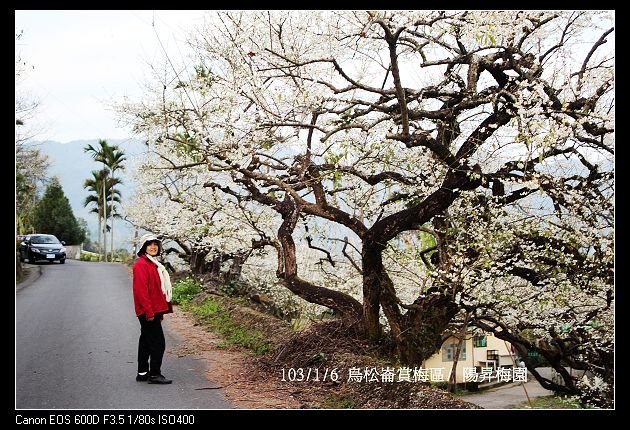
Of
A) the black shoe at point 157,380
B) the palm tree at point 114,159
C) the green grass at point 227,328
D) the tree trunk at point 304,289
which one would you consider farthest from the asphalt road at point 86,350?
the tree trunk at point 304,289

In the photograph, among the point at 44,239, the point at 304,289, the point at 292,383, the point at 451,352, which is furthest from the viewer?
the point at 304,289

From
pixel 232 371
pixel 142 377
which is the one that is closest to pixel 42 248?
pixel 142 377

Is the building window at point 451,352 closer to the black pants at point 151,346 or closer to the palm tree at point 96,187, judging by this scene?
the black pants at point 151,346

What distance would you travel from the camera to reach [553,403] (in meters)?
4.99

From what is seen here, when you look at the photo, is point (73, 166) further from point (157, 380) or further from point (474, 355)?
point (474, 355)

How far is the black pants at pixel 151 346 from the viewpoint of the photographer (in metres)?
4.19

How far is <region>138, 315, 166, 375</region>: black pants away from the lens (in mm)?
4188

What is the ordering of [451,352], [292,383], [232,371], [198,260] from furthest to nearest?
[198,260] → [451,352] → [232,371] → [292,383]

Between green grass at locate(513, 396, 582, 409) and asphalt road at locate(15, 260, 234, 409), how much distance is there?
236cm

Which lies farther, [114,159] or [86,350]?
[114,159]

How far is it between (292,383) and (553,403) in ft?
7.11

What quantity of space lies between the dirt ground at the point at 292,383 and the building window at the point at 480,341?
1068 mm
